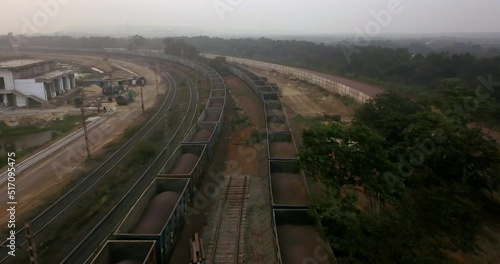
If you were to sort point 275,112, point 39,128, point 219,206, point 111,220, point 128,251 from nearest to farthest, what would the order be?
point 128,251, point 111,220, point 219,206, point 275,112, point 39,128

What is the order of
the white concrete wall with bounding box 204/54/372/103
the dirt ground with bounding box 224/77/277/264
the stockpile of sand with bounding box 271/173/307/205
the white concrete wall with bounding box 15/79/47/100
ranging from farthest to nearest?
the white concrete wall with bounding box 15/79/47/100 → the white concrete wall with bounding box 204/54/372/103 → the stockpile of sand with bounding box 271/173/307/205 → the dirt ground with bounding box 224/77/277/264

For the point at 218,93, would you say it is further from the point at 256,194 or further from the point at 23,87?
the point at 256,194

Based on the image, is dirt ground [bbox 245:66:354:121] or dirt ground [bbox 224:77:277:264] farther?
dirt ground [bbox 245:66:354:121]

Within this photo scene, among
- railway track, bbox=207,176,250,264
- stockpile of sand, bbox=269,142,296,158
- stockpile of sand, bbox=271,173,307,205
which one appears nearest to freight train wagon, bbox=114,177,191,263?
railway track, bbox=207,176,250,264

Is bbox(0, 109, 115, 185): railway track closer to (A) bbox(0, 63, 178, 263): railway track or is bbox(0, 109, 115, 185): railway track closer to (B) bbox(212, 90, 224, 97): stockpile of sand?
(A) bbox(0, 63, 178, 263): railway track

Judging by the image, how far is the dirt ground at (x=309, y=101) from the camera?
30656 mm

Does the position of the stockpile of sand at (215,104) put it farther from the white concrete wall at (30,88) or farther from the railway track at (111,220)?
the white concrete wall at (30,88)

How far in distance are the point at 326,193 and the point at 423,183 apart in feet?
13.8

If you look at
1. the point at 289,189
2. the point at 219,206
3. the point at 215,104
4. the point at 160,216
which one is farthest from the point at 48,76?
the point at 289,189

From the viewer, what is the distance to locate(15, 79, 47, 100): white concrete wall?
33219 mm

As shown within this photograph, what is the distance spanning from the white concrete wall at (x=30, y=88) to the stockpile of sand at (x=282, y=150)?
24443 millimetres

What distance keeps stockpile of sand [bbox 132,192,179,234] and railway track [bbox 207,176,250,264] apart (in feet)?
5.59

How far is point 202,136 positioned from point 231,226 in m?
8.38

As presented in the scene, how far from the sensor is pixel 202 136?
2080cm
